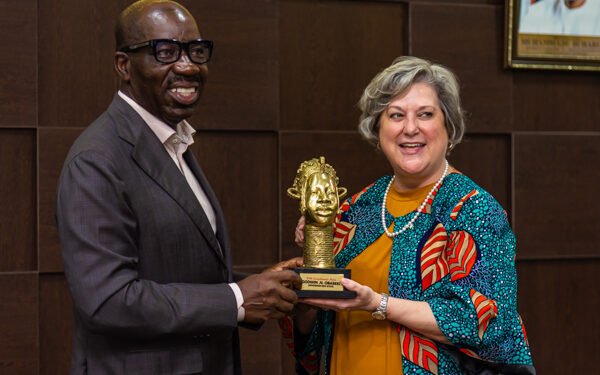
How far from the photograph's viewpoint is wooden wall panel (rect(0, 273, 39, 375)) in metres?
3.32

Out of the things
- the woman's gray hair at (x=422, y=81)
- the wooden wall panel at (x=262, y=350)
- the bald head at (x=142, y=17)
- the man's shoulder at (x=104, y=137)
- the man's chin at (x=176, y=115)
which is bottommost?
the wooden wall panel at (x=262, y=350)

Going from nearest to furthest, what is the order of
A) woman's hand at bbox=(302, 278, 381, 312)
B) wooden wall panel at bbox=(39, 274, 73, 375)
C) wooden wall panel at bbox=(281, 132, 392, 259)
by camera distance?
woman's hand at bbox=(302, 278, 381, 312), wooden wall panel at bbox=(39, 274, 73, 375), wooden wall panel at bbox=(281, 132, 392, 259)

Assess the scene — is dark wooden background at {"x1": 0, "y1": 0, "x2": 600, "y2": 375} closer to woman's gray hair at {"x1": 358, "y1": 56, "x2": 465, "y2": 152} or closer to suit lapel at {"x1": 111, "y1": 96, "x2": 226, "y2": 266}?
woman's gray hair at {"x1": 358, "y1": 56, "x2": 465, "y2": 152}

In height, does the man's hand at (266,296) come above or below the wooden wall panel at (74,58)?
below

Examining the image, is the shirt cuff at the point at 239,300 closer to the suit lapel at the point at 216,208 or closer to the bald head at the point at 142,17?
the suit lapel at the point at 216,208

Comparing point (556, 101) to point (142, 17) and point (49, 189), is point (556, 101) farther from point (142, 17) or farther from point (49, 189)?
point (142, 17)

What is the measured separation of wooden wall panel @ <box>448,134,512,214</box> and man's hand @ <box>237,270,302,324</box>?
6.63ft

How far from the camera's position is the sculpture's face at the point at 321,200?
224 centimetres

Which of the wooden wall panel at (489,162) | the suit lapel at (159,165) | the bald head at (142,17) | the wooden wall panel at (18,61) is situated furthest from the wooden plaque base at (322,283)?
the wooden wall panel at (489,162)

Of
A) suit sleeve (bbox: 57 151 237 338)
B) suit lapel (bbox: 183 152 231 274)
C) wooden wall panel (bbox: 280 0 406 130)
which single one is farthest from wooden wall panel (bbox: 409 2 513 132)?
suit sleeve (bbox: 57 151 237 338)

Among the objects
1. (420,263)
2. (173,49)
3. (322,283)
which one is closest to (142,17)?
(173,49)

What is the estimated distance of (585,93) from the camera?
13.3 feet

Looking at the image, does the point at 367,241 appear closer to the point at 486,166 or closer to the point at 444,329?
the point at 444,329

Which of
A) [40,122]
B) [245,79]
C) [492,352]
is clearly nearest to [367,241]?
[492,352]
